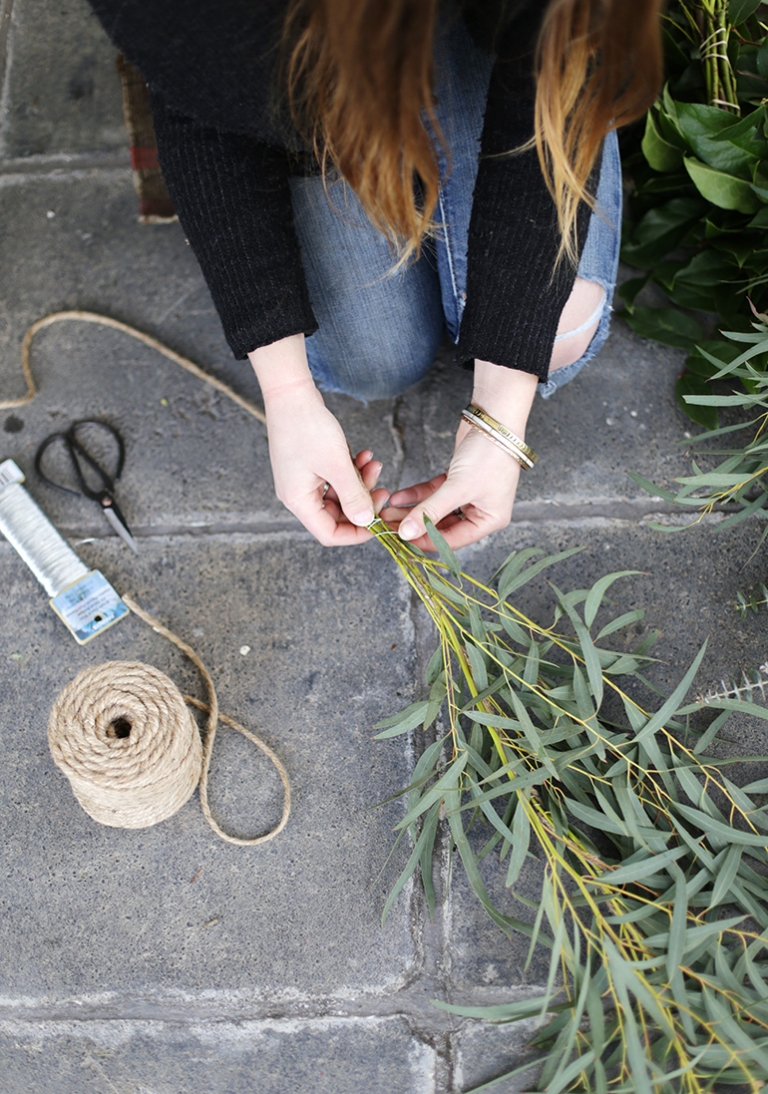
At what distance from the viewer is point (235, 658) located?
4.42 ft

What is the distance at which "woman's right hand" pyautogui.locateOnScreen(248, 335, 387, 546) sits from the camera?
113 cm

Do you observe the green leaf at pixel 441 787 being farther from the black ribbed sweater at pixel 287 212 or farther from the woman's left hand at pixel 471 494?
the black ribbed sweater at pixel 287 212

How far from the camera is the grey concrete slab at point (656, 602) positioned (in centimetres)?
122

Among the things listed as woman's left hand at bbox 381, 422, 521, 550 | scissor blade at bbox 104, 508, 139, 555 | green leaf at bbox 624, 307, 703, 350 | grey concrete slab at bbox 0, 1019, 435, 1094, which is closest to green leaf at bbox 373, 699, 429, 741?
woman's left hand at bbox 381, 422, 521, 550

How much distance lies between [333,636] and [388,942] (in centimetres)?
49

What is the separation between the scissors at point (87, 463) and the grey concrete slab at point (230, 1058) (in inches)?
30.5

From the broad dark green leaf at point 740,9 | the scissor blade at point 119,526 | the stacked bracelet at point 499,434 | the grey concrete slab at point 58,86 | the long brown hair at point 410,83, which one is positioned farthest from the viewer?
the grey concrete slab at point 58,86

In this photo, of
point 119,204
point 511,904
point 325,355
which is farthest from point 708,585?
point 119,204

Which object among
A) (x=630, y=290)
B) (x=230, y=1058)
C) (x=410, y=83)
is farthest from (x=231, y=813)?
(x=630, y=290)

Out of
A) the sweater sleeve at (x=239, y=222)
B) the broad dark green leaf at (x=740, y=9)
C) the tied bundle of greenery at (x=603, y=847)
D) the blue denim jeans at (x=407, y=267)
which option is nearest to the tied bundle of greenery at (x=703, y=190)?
the broad dark green leaf at (x=740, y=9)

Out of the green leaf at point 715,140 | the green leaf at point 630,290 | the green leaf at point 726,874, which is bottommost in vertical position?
the green leaf at point 726,874

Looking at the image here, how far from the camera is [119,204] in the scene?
1.60 m

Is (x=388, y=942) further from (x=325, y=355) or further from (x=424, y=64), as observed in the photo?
(x=424, y=64)

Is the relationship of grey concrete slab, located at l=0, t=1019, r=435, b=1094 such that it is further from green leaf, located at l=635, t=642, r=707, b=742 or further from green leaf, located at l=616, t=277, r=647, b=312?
green leaf, located at l=616, t=277, r=647, b=312
